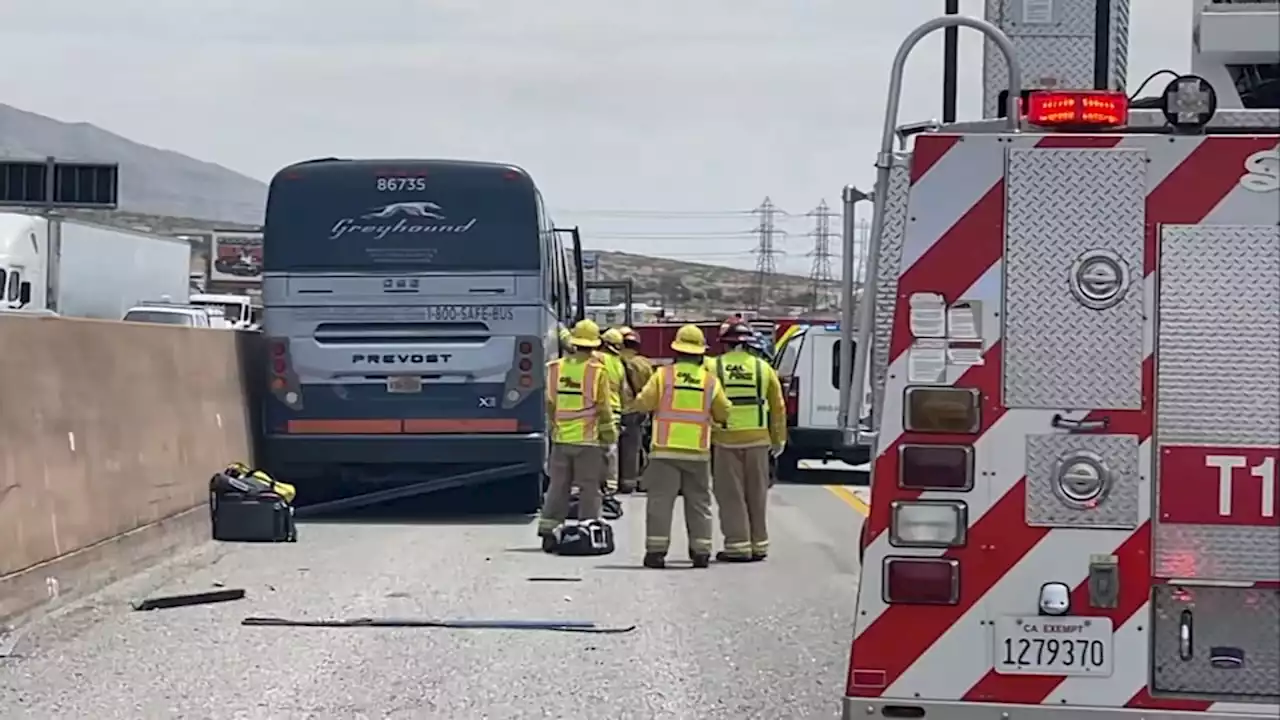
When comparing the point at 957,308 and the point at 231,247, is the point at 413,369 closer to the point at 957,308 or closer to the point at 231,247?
the point at 957,308

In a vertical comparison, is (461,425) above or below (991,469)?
below

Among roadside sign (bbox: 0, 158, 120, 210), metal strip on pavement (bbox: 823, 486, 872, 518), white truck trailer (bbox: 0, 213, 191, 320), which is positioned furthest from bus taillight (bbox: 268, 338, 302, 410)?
roadside sign (bbox: 0, 158, 120, 210)

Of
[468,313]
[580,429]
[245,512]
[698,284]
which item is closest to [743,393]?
[580,429]

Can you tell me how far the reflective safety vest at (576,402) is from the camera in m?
16.2

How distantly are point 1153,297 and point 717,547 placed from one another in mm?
10910

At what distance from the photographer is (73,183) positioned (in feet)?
119

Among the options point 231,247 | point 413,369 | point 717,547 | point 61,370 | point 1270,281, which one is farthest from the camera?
point 231,247

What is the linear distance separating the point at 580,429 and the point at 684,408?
1772 millimetres

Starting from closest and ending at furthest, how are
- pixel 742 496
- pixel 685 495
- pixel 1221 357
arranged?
pixel 1221 357, pixel 685 495, pixel 742 496

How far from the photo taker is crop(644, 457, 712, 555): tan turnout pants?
14516 mm

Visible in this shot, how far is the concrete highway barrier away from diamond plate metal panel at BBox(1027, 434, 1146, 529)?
689 cm

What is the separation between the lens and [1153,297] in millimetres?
5535

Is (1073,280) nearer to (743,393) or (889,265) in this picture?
(889,265)

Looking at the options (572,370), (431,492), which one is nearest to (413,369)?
(431,492)
